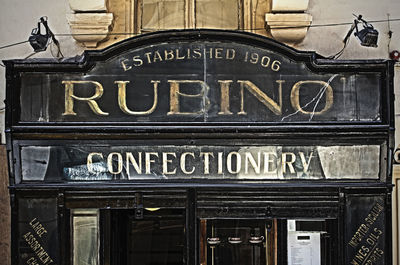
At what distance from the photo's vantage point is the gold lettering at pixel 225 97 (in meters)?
7.07

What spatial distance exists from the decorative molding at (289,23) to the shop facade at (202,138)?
0.92 metres

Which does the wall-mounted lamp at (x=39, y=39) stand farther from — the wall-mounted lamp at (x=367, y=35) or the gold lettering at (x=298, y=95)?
the wall-mounted lamp at (x=367, y=35)

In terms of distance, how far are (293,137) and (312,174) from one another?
0.50m

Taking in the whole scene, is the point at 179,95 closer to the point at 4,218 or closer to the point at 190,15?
the point at 190,15

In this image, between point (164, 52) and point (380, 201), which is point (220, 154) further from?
point (380, 201)

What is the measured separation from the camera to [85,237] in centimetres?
778

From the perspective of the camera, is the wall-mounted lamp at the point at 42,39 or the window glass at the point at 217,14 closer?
the wall-mounted lamp at the point at 42,39

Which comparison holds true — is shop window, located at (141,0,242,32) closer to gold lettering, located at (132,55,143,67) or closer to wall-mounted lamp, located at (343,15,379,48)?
gold lettering, located at (132,55,143,67)

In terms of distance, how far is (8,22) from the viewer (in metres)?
8.15

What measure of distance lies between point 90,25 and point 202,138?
2.30 m

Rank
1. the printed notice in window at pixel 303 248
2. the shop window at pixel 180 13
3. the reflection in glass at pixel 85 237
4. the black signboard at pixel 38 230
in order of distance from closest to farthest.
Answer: the black signboard at pixel 38 230, the reflection in glass at pixel 85 237, the printed notice in window at pixel 303 248, the shop window at pixel 180 13

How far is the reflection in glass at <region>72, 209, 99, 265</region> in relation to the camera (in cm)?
762

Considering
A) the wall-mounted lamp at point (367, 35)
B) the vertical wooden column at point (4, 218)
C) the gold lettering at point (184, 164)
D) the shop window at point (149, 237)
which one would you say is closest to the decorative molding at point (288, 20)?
the wall-mounted lamp at point (367, 35)

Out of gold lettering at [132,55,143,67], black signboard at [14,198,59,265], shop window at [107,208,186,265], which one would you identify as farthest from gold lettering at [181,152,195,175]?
shop window at [107,208,186,265]
